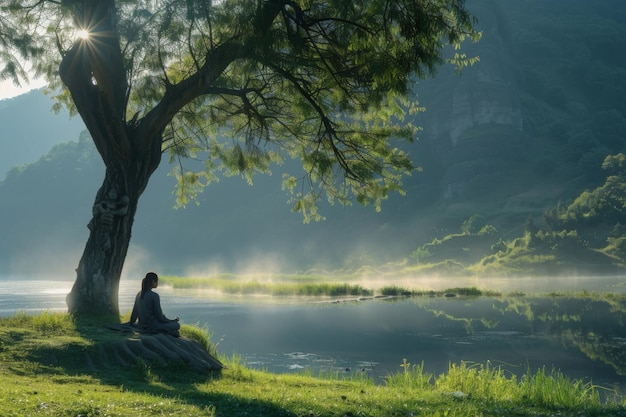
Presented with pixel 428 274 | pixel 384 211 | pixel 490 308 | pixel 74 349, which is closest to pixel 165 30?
pixel 74 349

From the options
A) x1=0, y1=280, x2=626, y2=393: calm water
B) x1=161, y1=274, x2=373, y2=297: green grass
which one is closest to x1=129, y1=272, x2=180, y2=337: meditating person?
x1=0, y1=280, x2=626, y2=393: calm water

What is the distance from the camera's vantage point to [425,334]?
92.2ft

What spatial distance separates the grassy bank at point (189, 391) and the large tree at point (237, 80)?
3.68 metres

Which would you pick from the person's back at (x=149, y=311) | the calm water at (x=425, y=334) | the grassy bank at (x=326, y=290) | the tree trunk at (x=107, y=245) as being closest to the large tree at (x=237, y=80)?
the tree trunk at (x=107, y=245)

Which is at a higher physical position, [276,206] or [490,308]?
[276,206]

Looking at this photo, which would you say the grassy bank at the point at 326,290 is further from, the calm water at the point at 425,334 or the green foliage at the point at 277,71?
the green foliage at the point at 277,71

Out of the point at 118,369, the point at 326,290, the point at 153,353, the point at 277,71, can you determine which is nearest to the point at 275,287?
the point at 326,290

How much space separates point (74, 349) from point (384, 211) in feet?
553

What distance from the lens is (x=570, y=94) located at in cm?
19700

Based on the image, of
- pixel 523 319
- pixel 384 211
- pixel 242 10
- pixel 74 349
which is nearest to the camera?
pixel 74 349

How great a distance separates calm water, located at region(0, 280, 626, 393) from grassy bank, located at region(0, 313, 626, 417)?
17.4 ft

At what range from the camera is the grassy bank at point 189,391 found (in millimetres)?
9195

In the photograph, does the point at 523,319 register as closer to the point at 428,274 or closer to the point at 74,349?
the point at 74,349

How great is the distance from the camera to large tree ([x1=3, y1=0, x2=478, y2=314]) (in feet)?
44.4
